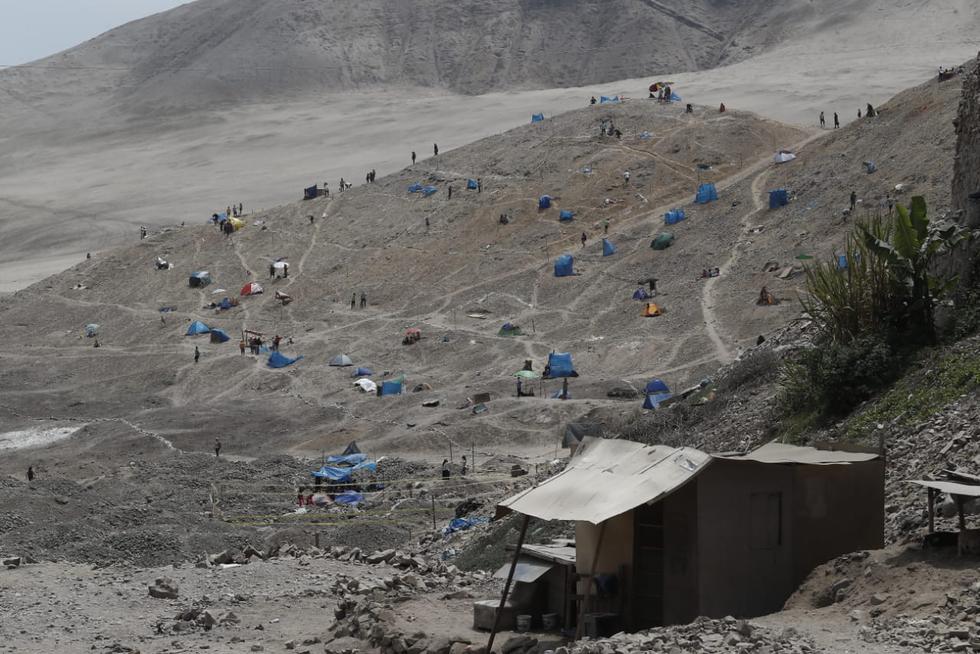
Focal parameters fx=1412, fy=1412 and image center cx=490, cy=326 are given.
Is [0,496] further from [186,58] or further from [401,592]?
[186,58]

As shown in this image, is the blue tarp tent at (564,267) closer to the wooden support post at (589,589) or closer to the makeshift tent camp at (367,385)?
the makeshift tent camp at (367,385)

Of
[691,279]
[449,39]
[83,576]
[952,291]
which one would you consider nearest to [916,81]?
[691,279]

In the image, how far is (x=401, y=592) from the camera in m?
16.4

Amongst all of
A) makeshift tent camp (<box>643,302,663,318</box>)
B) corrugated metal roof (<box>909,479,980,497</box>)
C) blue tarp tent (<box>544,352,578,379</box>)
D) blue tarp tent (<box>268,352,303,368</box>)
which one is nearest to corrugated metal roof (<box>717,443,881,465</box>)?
corrugated metal roof (<box>909,479,980,497</box>)

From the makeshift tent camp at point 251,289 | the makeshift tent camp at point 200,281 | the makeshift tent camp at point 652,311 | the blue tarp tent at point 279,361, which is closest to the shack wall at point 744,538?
the makeshift tent camp at point 652,311

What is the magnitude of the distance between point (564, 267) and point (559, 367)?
11.1m

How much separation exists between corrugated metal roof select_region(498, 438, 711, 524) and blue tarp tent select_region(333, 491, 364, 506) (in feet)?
65.2

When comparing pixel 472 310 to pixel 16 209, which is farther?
pixel 16 209

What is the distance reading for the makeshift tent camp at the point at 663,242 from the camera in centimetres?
5722

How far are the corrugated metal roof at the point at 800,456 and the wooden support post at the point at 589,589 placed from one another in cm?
137

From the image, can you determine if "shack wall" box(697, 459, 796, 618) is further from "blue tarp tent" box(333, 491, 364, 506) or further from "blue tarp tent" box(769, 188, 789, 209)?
"blue tarp tent" box(769, 188, 789, 209)

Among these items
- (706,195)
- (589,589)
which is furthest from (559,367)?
(589,589)

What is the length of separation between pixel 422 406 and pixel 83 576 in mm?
25932

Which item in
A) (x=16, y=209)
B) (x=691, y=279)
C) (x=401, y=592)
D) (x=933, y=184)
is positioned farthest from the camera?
(x=16, y=209)
